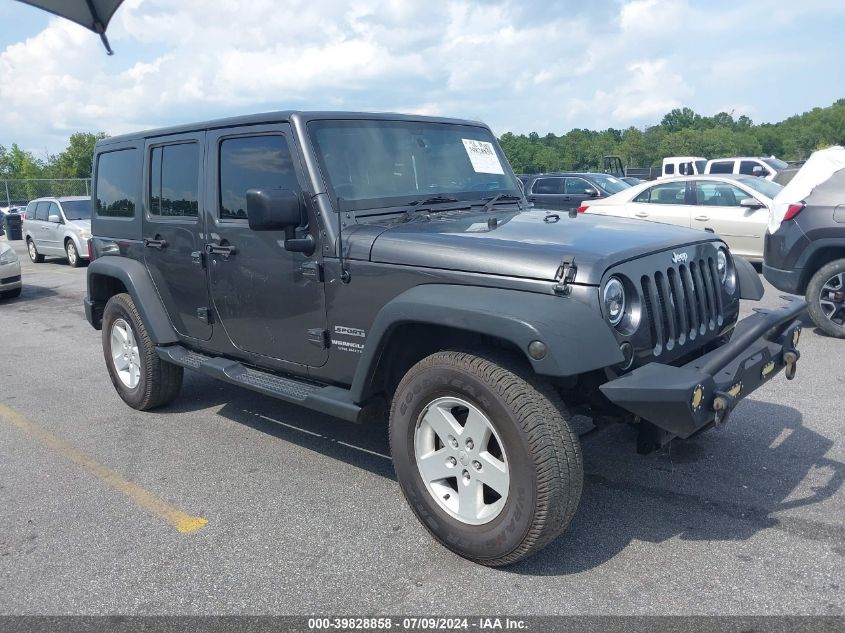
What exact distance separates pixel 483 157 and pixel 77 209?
1472cm

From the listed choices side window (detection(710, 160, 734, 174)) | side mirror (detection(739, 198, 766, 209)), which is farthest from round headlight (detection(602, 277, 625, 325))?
side window (detection(710, 160, 734, 174))

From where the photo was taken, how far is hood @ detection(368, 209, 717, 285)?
3018 mm

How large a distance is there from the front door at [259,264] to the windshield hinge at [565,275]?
1393 millimetres

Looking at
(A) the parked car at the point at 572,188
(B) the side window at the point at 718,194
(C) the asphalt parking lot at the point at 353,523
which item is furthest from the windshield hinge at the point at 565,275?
(A) the parked car at the point at 572,188

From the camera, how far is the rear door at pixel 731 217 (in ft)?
34.4

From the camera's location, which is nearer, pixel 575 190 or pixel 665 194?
pixel 665 194

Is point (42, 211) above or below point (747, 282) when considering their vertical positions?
below

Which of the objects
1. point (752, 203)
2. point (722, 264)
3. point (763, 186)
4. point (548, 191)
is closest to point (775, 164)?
point (548, 191)

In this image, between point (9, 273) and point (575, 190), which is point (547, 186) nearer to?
point (575, 190)

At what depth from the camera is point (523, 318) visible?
2.85 meters

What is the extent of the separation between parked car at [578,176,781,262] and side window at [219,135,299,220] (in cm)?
753

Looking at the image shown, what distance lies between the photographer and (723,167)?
23812 millimetres

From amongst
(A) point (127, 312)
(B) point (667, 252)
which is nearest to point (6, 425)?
(A) point (127, 312)

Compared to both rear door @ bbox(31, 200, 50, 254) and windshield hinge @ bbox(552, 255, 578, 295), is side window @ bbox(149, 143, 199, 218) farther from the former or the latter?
rear door @ bbox(31, 200, 50, 254)
